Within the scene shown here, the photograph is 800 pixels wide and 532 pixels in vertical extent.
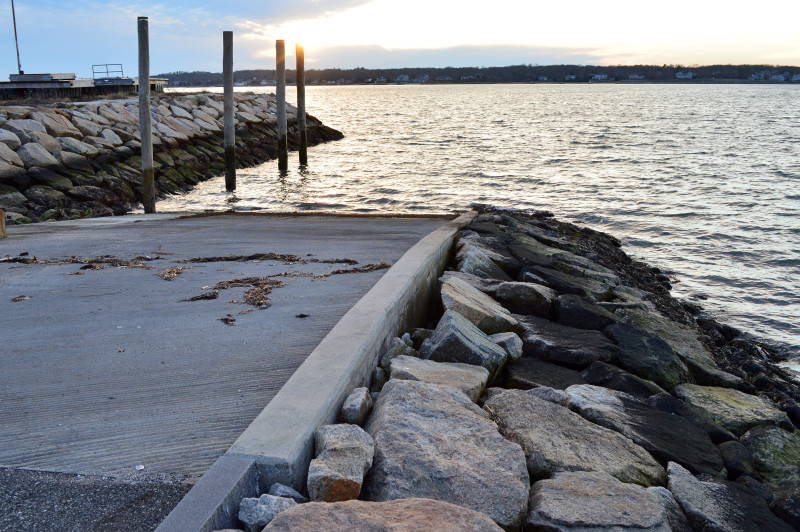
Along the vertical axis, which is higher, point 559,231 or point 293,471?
point 293,471

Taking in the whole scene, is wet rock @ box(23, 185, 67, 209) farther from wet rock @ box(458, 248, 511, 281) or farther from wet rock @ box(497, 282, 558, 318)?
wet rock @ box(497, 282, 558, 318)

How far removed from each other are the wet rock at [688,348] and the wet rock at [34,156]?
12.8 meters

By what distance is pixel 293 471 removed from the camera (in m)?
2.51

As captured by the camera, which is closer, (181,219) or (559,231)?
(181,219)

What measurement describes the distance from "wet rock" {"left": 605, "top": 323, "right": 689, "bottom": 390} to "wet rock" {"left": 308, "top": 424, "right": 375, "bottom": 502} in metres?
3.11

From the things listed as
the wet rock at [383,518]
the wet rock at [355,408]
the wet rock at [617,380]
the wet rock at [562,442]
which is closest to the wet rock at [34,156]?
the wet rock at [617,380]

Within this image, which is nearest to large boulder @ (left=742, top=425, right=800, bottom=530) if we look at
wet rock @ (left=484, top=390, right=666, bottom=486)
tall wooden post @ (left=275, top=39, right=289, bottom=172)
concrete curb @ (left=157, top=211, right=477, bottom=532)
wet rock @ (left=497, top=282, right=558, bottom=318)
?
wet rock @ (left=484, top=390, right=666, bottom=486)

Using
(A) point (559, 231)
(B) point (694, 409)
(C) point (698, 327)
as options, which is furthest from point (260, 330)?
(A) point (559, 231)

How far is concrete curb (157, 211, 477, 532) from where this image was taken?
90.0 inches

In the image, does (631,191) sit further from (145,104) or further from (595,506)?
(595,506)

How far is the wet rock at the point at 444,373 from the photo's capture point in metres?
3.67

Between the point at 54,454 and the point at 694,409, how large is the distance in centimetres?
393

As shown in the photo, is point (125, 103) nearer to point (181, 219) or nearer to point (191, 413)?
point (181, 219)

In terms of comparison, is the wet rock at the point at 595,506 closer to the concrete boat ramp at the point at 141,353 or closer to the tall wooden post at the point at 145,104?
the concrete boat ramp at the point at 141,353
